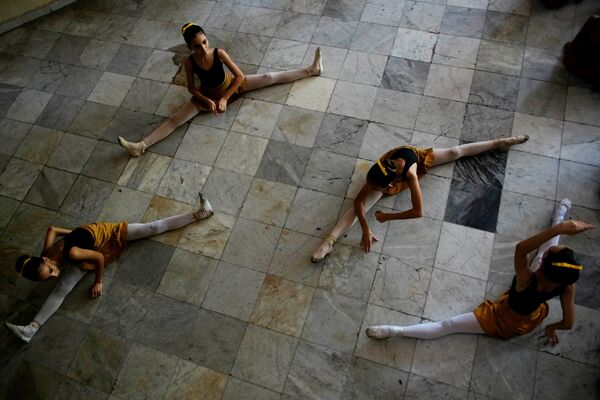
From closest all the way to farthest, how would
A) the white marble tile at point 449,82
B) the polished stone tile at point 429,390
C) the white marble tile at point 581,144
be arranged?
the polished stone tile at point 429,390 → the white marble tile at point 581,144 → the white marble tile at point 449,82

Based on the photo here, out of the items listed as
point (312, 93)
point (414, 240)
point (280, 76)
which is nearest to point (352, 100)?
point (312, 93)

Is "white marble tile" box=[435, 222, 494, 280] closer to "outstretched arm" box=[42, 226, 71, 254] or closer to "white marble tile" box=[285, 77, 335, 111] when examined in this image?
"white marble tile" box=[285, 77, 335, 111]

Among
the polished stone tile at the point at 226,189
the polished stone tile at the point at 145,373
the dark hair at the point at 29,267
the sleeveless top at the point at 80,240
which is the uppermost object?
the dark hair at the point at 29,267

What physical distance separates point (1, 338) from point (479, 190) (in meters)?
4.49

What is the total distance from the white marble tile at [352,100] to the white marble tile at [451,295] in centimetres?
183

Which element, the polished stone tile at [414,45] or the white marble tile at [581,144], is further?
the polished stone tile at [414,45]

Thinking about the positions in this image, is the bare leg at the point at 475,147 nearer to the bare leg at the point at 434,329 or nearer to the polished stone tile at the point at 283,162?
the polished stone tile at the point at 283,162

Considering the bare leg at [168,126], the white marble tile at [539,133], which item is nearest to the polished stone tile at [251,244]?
the bare leg at [168,126]

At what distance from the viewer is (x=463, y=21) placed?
199 inches

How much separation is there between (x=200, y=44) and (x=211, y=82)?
474 millimetres

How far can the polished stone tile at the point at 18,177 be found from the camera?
4742mm

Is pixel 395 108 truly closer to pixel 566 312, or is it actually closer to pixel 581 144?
pixel 581 144

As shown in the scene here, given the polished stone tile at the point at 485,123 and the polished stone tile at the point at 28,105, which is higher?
the polished stone tile at the point at 485,123

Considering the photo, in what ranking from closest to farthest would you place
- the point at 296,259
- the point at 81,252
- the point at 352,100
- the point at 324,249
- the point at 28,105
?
1. the point at 81,252
2. the point at 324,249
3. the point at 296,259
4. the point at 352,100
5. the point at 28,105
